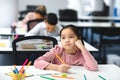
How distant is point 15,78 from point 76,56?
30.7 inches

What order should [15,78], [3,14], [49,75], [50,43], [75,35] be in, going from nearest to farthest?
1. [15,78]
2. [49,75]
3. [75,35]
4. [50,43]
5. [3,14]

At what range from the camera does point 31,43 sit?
331 centimetres

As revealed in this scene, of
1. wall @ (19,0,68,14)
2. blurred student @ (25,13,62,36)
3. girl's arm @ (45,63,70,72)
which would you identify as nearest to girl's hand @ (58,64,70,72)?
girl's arm @ (45,63,70,72)

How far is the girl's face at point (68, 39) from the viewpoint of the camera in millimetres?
2340

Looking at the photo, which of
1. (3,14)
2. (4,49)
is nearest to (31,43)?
(4,49)

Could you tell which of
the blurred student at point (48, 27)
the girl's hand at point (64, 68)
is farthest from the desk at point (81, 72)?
the blurred student at point (48, 27)

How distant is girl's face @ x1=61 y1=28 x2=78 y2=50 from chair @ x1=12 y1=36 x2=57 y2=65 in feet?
1.43

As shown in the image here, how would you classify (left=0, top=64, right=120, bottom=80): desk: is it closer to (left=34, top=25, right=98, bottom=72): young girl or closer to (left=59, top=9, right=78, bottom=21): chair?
(left=34, top=25, right=98, bottom=72): young girl

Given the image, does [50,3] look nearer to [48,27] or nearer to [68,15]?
[68,15]

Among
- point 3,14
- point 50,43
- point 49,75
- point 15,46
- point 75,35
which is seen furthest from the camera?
point 3,14

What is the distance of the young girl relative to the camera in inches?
90.5

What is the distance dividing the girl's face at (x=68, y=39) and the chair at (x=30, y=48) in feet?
1.43

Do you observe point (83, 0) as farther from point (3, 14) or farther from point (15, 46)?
point (15, 46)

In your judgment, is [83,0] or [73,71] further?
[83,0]
